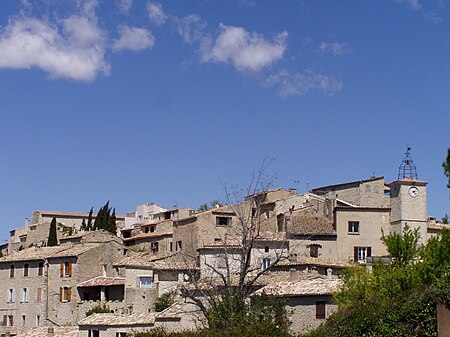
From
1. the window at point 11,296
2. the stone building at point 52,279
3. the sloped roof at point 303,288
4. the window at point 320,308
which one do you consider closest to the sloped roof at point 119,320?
the sloped roof at point 303,288

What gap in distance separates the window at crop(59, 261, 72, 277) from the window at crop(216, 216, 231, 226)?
529 inches

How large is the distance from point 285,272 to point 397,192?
15.6m

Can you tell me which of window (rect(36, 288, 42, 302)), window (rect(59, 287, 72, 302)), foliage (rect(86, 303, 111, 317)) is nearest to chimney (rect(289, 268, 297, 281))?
foliage (rect(86, 303, 111, 317))

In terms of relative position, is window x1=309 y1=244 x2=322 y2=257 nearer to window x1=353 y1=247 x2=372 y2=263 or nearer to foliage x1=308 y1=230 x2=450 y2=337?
window x1=353 y1=247 x2=372 y2=263

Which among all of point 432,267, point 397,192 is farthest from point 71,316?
point 432,267

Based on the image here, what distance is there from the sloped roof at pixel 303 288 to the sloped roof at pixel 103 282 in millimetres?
19213

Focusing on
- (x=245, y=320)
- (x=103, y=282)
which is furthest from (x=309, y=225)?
(x=245, y=320)

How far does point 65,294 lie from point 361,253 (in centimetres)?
2565

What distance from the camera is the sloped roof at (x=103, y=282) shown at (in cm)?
6984

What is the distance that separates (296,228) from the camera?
2749 inches

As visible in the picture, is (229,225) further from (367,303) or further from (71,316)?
(367,303)

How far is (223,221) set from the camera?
76938mm

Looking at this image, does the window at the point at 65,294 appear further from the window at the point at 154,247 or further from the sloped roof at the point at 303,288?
the sloped roof at the point at 303,288

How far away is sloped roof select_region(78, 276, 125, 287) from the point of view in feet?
229
